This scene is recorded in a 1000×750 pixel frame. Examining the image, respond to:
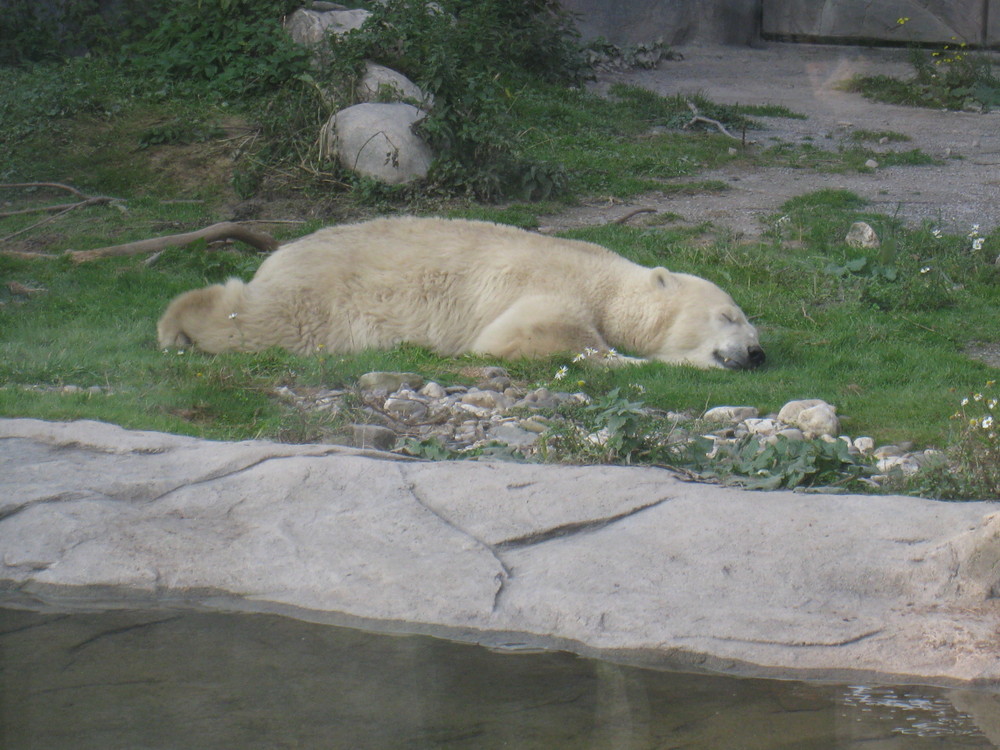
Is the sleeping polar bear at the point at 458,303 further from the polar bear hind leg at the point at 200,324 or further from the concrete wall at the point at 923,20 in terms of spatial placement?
the concrete wall at the point at 923,20

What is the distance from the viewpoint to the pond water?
2.89 metres

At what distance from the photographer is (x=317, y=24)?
490 inches

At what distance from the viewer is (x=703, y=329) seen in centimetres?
713

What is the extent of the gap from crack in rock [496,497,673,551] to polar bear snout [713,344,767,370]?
3.23 m

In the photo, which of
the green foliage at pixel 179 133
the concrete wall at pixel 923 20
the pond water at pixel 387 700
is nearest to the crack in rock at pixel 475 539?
the pond water at pixel 387 700

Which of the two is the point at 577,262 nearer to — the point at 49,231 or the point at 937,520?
the point at 937,520

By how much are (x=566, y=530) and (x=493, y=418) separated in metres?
2.06

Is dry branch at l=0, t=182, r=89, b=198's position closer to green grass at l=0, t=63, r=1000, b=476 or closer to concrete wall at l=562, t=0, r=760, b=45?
green grass at l=0, t=63, r=1000, b=476

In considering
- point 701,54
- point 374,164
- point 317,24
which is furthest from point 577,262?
point 701,54

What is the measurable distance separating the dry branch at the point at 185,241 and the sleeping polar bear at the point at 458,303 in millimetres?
1990

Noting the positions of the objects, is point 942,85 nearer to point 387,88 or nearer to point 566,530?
point 387,88

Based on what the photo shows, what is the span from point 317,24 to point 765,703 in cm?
1080

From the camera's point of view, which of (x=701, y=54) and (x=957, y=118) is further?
(x=701, y=54)

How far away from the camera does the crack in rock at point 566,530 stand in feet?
12.1
